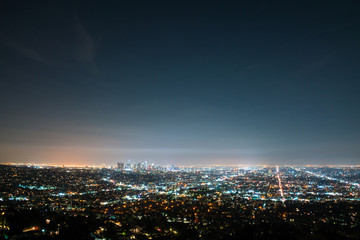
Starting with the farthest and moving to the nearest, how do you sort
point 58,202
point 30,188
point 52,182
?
point 52,182 → point 30,188 → point 58,202

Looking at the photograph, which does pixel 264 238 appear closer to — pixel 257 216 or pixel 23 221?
pixel 257 216

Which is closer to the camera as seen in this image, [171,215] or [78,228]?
Answer: [78,228]

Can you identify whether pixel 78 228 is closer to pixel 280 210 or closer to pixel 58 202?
pixel 58 202

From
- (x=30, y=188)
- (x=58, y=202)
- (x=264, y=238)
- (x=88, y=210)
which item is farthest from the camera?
(x=30, y=188)

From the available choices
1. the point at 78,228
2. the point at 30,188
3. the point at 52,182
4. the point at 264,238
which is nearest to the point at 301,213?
the point at 264,238

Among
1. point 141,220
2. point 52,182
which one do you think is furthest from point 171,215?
point 52,182

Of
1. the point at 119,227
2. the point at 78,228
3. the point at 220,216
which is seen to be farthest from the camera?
the point at 220,216

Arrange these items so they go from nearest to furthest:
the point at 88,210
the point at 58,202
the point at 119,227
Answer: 1. the point at 119,227
2. the point at 88,210
3. the point at 58,202

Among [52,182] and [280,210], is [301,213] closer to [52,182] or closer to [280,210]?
[280,210]

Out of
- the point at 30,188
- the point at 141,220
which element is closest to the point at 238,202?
the point at 141,220
